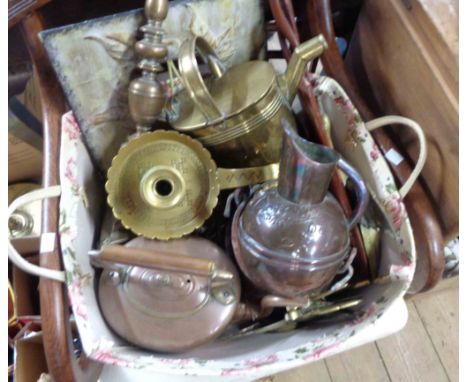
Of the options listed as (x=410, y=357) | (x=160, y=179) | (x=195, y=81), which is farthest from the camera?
(x=410, y=357)

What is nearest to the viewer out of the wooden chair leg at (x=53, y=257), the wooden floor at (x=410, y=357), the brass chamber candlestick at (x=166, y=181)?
the wooden chair leg at (x=53, y=257)

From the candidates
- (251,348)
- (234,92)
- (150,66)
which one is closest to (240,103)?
(234,92)

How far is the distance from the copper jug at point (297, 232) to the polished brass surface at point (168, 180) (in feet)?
0.28

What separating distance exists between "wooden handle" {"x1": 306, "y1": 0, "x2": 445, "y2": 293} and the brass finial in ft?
0.92

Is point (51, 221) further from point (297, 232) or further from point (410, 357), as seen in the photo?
point (410, 357)

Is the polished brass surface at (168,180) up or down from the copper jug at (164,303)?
up

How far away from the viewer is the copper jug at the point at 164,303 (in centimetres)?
62

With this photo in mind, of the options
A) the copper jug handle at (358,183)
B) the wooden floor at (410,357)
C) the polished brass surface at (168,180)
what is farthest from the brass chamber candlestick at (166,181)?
the wooden floor at (410,357)

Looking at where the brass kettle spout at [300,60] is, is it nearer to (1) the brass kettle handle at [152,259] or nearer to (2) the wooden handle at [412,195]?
(2) the wooden handle at [412,195]

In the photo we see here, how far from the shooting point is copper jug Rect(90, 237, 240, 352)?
0.62 metres

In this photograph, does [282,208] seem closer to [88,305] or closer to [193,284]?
[193,284]

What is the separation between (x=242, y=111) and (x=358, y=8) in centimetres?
39

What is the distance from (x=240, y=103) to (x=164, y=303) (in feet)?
0.99

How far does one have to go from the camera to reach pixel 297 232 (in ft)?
1.93
